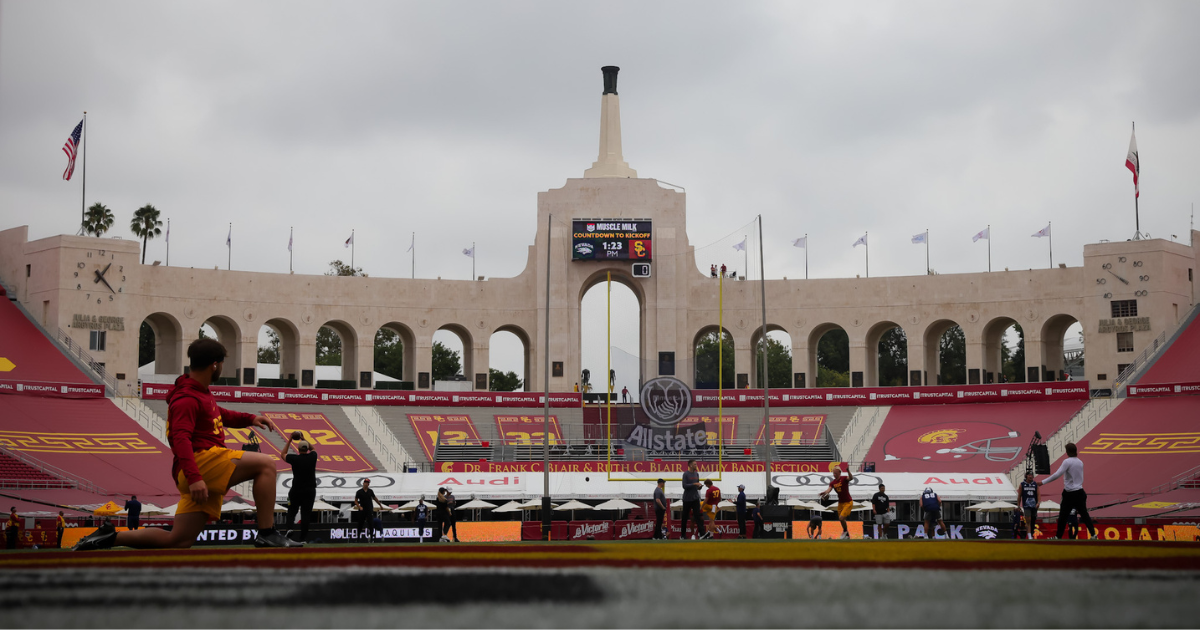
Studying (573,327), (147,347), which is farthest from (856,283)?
(147,347)

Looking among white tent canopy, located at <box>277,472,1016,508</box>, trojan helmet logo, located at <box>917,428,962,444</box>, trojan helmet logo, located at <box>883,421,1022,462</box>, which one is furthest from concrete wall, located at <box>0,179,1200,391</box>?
white tent canopy, located at <box>277,472,1016,508</box>

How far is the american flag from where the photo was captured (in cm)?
4769

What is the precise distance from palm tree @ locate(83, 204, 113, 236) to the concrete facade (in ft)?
30.3

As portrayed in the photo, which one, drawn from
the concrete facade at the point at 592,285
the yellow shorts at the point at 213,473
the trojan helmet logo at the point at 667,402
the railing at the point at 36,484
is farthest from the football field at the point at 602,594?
the concrete facade at the point at 592,285

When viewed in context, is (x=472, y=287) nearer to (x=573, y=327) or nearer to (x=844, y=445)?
(x=573, y=327)

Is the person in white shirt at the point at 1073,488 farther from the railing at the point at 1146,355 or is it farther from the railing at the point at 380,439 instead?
the railing at the point at 1146,355

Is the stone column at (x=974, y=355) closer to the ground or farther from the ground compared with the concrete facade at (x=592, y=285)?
closer to the ground

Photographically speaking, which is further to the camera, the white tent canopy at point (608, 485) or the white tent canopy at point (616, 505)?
the white tent canopy at point (608, 485)

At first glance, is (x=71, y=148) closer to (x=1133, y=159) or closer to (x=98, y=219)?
(x=98, y=219)

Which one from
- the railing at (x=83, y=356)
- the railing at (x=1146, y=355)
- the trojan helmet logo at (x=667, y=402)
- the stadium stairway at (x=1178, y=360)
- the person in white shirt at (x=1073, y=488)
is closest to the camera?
the person in white shirt at (x=1073, y=488)

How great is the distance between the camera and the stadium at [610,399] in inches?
1303

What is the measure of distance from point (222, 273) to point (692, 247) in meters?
23.2

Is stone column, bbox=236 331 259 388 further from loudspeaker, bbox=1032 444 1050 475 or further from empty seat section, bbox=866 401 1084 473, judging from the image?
loudspeaker, bbox=1032 444 1050 475

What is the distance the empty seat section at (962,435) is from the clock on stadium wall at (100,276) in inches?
1352
